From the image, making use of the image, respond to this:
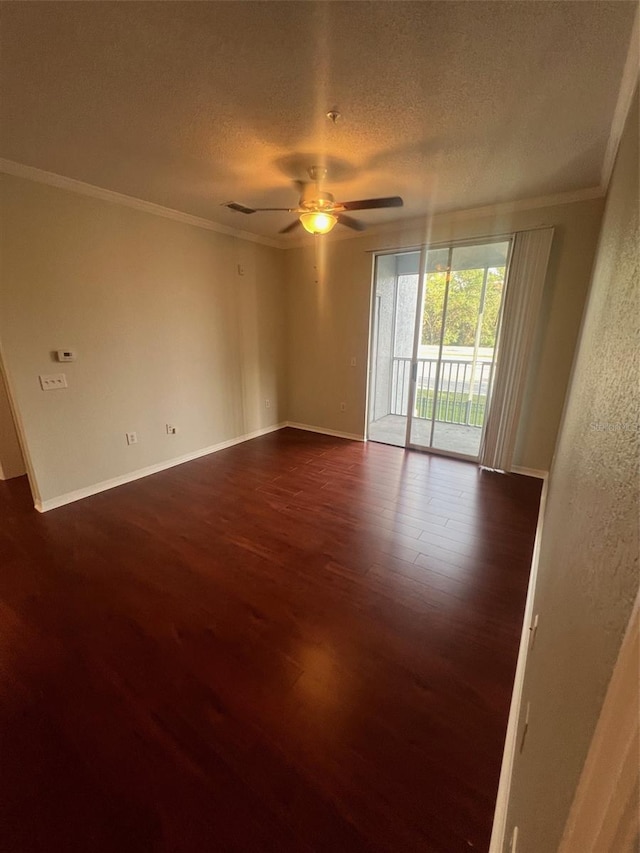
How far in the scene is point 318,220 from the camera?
2.54 m

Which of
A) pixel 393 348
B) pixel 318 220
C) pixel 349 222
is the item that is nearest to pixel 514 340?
pixel 349 222

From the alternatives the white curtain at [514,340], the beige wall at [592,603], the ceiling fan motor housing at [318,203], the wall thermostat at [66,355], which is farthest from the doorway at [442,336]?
the wall thermostat at [66,355]

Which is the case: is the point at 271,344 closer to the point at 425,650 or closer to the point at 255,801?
the point at 425,650

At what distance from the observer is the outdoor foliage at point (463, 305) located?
3.55 metres

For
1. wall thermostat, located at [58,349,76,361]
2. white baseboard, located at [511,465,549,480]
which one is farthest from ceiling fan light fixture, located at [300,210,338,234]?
white baseboard, located at [511,465,549,480]

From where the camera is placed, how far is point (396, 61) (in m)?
1.46

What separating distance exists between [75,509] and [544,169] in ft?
14.4

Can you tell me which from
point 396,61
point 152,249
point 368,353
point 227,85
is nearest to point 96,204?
point 152,249

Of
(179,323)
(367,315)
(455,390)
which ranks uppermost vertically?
(367,315)

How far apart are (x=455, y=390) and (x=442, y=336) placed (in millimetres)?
968

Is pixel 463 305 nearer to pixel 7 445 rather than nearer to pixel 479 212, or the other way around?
pixel 479 212

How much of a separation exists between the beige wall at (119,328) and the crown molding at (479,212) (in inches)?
49.9

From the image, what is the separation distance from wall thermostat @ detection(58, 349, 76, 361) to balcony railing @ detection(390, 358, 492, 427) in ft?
11.7

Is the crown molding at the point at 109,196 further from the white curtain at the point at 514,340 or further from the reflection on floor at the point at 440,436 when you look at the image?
the reflection on floor at the point at 440,436
